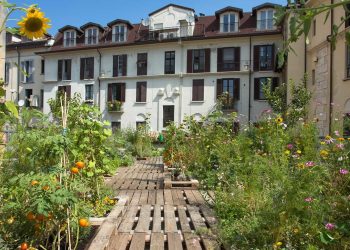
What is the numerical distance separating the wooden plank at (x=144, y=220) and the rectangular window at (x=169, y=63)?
1003 inches

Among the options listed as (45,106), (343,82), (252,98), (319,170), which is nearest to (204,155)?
(319,170)

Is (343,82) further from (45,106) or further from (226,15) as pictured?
(45,106)

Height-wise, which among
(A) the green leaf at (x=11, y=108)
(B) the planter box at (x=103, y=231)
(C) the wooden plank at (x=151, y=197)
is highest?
(A) the green leaf at (x=11, y=108)

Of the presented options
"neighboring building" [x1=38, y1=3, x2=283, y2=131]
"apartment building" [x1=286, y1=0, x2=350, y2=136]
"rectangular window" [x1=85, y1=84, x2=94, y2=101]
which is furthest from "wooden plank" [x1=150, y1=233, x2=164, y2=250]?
"rectangular window" [x1=85, y1=84, x2=94, y2=101]

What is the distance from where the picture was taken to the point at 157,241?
3.88 m

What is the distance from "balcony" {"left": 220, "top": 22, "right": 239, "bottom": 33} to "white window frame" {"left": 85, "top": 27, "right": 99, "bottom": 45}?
11.3m

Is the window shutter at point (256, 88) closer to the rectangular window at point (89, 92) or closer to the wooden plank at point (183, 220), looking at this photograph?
the rectangular window at point (89, 92)

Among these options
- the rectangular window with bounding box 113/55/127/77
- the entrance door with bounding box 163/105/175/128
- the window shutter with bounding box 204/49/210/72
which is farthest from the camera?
the rectangular window with bounding box 113/55/127/77

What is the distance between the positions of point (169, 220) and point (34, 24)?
3.28 metres

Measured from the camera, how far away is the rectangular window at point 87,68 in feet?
108

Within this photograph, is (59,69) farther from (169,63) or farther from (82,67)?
(169,63)

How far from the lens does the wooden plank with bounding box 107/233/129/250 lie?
3641 mm

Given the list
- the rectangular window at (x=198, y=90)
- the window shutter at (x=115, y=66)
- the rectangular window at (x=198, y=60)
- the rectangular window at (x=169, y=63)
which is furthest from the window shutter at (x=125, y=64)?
the rectangular window at (x=198, y=90)

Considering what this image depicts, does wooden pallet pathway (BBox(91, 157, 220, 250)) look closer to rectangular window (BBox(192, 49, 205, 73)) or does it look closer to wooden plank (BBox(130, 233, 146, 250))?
wooden plank (BBox(130, 233, 146, 250))
